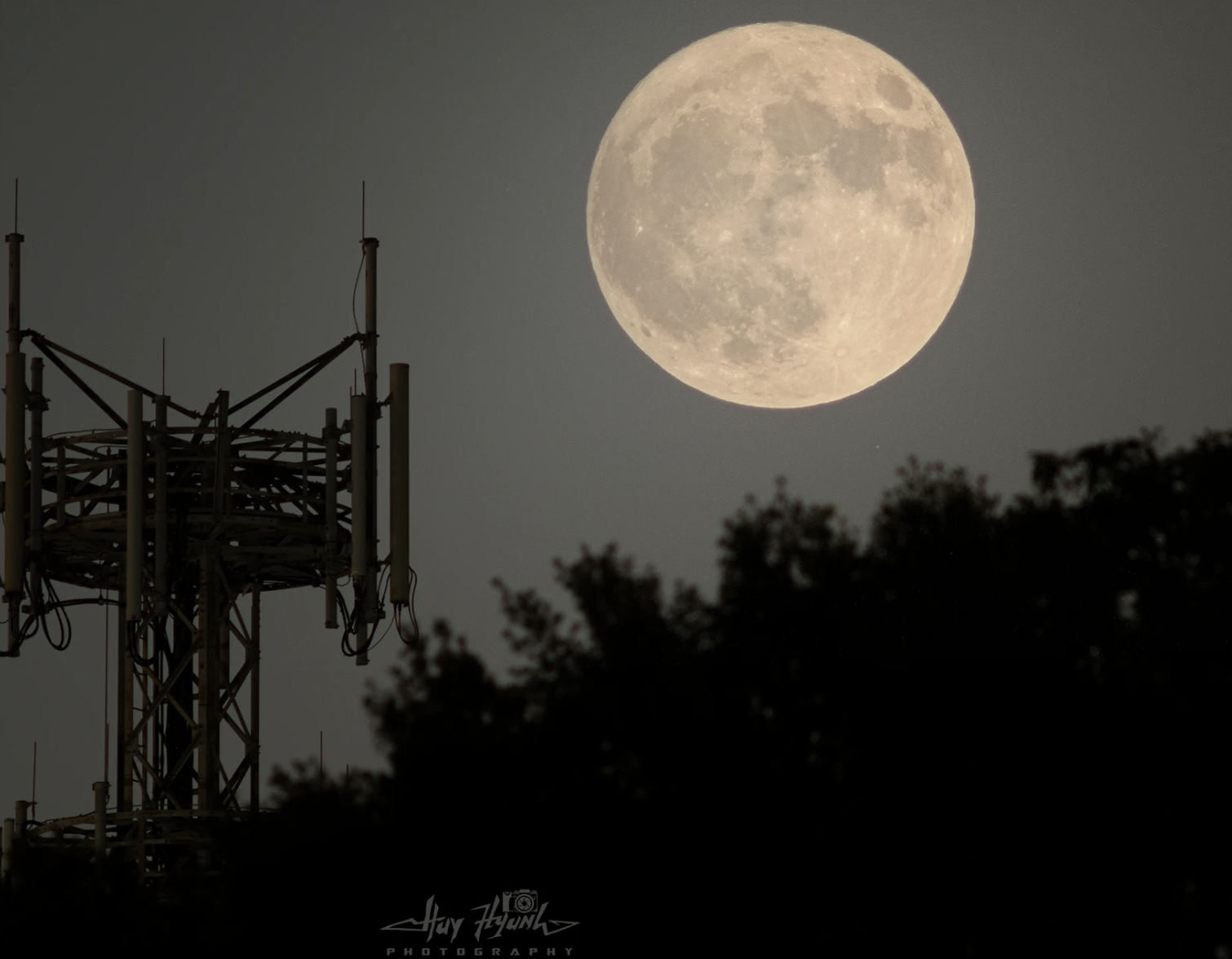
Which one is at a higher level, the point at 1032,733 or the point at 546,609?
the point at 546,609

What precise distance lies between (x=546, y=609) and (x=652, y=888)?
6.26 metres

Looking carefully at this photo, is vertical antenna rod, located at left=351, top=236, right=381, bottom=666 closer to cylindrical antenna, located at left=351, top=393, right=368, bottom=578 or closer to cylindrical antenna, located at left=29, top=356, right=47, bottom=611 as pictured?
cylindrical antenna, located at left=351, top=393, right=368, bottom=578

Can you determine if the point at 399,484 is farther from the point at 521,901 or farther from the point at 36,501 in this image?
the point at 521,901

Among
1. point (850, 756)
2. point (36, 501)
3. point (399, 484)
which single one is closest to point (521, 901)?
point (850, 756)

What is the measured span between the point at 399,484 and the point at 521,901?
7.52 m

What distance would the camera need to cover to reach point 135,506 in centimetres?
3048

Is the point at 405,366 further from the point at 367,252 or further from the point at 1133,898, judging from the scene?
the point at 1133,898

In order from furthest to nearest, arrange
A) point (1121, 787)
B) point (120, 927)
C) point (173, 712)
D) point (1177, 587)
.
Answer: point (173, 712) < point (1177, 587) < point (1121, 787) < point (120, 927)

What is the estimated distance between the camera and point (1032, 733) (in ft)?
90.0

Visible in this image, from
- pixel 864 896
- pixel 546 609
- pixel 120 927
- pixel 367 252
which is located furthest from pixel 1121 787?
pixel 367 252

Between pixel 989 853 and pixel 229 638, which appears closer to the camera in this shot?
pixel 989 853

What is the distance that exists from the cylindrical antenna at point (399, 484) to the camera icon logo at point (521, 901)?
20.2 feet

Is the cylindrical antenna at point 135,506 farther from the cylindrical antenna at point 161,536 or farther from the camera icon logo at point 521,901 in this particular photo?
the camera icon logo at point 521,901

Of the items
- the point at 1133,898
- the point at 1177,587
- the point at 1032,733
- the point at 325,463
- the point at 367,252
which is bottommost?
the point at 1133,898
